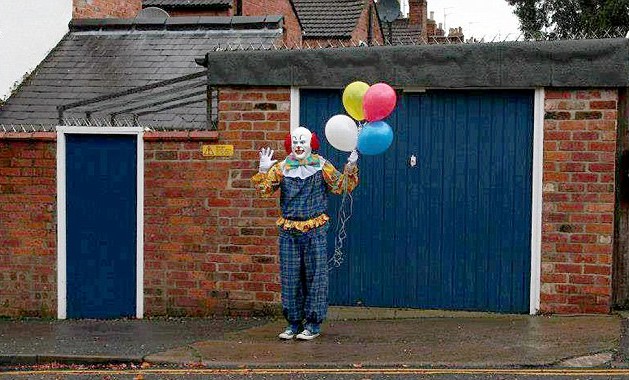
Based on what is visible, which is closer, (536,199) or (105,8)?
(536,199)

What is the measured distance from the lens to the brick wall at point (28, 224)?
889 centimetres

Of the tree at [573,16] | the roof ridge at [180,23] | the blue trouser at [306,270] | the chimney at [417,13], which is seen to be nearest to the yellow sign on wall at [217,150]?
the blue trouser at [306,270]

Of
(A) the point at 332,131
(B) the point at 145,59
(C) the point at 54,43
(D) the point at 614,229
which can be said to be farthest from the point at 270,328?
(C) the point at 54,43

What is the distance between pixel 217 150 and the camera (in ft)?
28.2

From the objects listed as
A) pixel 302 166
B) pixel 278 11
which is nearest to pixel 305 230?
pixel 302 166

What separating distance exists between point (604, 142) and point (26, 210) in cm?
568

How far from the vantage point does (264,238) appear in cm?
855

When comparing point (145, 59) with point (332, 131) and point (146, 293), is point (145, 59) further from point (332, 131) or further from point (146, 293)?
point (332, 131)

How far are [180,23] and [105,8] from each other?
1.88 meters

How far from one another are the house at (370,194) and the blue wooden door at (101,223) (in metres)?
0.01

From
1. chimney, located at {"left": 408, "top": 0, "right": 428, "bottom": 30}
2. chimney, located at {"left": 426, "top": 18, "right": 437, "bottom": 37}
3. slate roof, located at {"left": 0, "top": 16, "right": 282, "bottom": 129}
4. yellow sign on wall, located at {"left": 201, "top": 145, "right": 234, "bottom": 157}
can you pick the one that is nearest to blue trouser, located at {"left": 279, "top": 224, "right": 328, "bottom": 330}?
yellow sign on wall, located at {"left": 201, "top": 145, "right": 234, "bottom": 157}

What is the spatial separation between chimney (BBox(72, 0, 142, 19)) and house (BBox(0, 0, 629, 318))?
4.87 m

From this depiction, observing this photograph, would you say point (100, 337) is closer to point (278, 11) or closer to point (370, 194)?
point (370, 194)

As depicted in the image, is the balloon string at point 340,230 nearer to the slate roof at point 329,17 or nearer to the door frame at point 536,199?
the door frame at point 536,199
